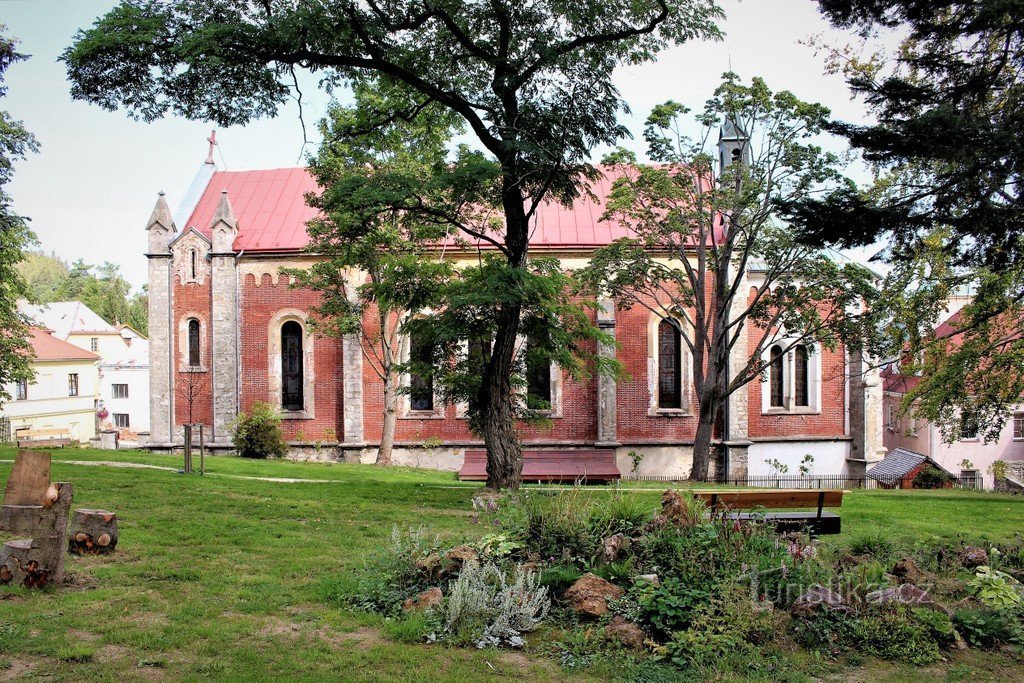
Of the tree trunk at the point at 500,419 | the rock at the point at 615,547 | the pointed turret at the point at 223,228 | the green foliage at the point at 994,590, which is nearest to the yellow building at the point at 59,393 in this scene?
the pointed turret at the point at 223,228

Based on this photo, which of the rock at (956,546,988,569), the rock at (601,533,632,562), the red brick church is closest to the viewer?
the rock at (601,533,632,562)

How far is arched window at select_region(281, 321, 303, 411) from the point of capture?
25.6m

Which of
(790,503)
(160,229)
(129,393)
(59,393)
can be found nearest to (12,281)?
(160,229)

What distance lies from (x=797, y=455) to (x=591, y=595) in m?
21.1

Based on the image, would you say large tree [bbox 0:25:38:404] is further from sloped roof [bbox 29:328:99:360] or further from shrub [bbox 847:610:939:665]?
sloped roof [bbox 29:328:99:360]

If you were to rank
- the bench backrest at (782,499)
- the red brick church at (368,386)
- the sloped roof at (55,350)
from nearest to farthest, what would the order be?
the bench backrest at (782,499) → the red brick church at (368,386) → the sloped roof at (55,350)

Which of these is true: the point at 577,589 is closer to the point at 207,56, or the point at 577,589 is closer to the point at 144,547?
the point at 144,547

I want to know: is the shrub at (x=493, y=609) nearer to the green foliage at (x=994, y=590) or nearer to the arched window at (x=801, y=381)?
the green foliage at (x=994, y=590)

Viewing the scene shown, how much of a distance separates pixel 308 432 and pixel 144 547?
17.0 m

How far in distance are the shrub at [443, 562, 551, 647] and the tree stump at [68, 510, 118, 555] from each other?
417cm

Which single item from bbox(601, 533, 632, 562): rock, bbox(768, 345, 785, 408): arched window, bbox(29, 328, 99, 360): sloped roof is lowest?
bbox(601, 533, 632, 562): rock

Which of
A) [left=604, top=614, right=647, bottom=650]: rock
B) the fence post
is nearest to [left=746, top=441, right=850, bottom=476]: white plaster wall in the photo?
the fence post

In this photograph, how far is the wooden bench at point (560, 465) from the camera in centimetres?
2281

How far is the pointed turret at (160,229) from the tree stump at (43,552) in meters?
20.4
